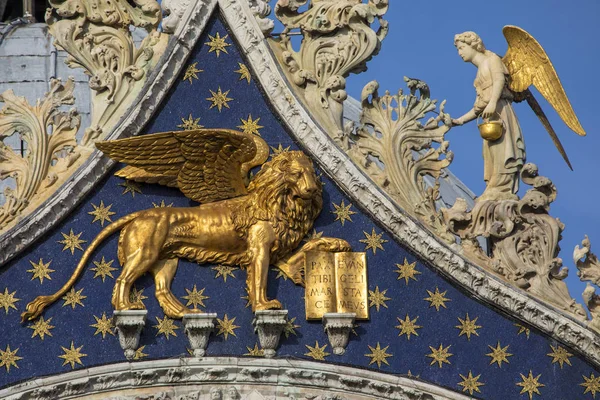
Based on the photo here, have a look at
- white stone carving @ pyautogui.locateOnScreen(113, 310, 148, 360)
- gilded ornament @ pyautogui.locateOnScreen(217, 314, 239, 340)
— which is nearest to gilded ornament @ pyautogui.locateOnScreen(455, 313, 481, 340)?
gilded ornament @ pyautogui.locateOnScreen(217, 314, 239, 340)

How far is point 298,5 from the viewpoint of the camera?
17.8 m

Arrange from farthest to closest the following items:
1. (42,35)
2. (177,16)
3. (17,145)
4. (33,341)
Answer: (42,35), (17,145), (177,16), (33,341)

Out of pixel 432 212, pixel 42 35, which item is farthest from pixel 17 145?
pixel 432 212

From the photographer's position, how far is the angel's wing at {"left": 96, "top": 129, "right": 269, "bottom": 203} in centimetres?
1702

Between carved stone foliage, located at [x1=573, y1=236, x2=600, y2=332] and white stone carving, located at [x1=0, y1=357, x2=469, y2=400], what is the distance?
4.62 ft

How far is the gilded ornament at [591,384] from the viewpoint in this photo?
16.9m

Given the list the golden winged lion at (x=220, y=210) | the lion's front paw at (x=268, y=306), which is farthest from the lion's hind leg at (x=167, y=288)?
the lion's front paw at (x=268, y=306)

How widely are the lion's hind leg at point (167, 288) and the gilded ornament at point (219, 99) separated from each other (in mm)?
1488

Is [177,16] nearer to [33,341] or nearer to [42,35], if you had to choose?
[33,341]

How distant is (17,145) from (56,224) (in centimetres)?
488

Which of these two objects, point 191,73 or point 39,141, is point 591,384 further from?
point 39,141

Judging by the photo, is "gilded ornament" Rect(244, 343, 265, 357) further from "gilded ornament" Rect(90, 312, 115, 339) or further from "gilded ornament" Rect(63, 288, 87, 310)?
"gilded ornament" Rect(63, 288, 87, 310)

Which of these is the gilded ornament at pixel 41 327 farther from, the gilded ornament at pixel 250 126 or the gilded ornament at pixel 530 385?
the gilded ornament at pixel 530 385

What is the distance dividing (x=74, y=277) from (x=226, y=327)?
1296mm
